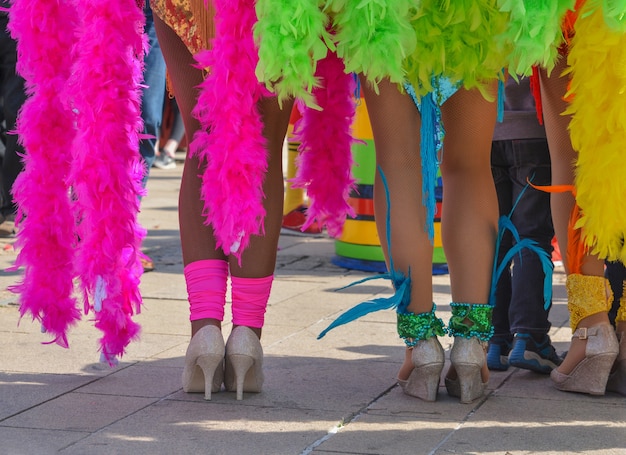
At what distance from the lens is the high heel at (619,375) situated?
278 centimetres

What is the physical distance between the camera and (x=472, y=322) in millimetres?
2697

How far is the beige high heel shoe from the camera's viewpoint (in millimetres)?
2670

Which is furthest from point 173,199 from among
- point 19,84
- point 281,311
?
point 281,311

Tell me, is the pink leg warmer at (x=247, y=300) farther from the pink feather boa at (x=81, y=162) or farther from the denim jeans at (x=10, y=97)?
the denim jeans at (x=10, y=97)

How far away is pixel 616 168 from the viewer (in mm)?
2555

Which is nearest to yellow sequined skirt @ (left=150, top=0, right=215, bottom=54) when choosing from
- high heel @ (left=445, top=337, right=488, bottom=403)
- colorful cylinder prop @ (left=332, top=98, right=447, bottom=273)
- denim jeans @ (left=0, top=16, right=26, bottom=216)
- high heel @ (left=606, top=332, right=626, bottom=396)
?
high heel @ (left=445, top=337, right=488, bottom=403)

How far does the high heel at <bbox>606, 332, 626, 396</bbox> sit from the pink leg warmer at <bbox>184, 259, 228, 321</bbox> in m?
1.05

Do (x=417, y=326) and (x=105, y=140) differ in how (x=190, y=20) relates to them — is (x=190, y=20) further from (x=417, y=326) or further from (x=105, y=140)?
(x=417, y=326)

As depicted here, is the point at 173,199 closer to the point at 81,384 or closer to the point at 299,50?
the point at 81,384

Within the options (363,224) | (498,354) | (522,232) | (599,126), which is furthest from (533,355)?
(363,224)

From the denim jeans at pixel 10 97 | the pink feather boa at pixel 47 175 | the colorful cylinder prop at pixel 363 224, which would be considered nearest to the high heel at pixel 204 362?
the pink feather boa at pixel 47 175

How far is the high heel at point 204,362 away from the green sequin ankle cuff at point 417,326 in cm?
47

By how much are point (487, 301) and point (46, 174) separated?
126cm

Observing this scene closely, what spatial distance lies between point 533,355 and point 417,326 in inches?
21.0
